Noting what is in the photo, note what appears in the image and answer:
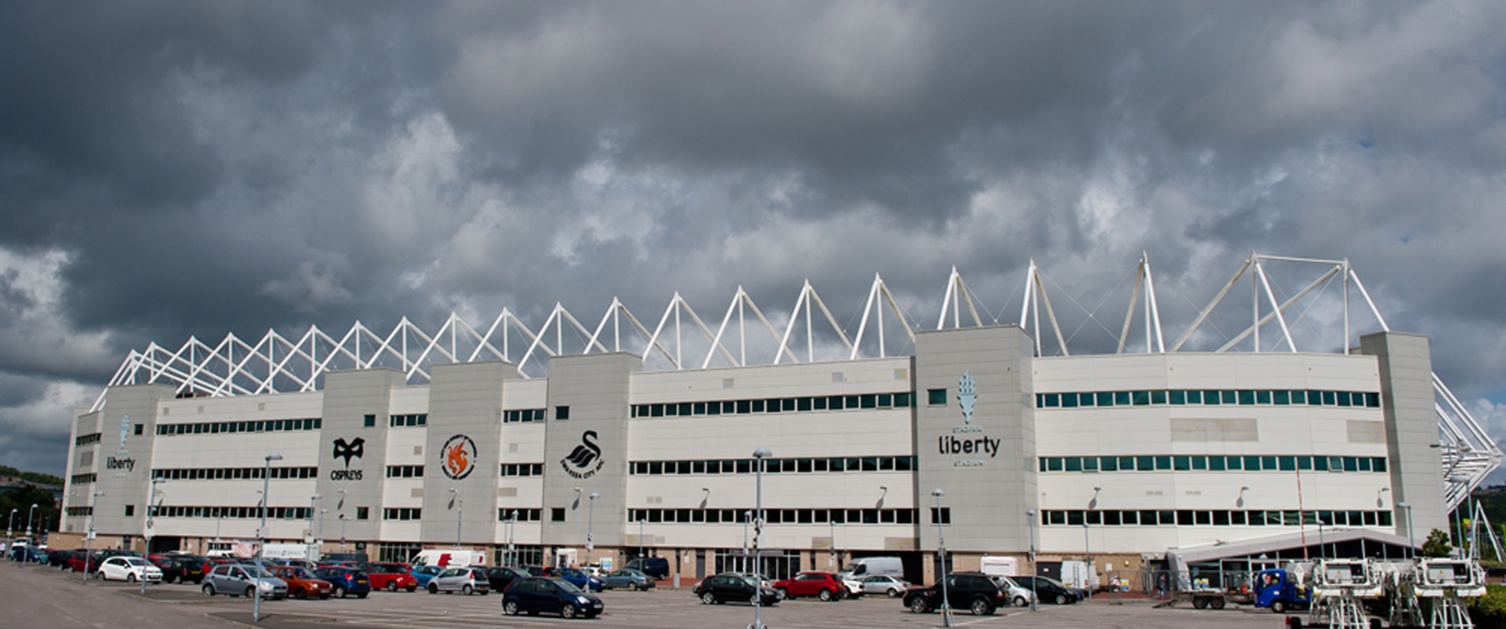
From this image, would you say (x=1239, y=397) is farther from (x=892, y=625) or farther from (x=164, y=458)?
(x=164, y=458)

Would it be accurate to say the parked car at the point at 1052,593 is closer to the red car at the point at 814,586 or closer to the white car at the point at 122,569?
the red car at the point at 814,586

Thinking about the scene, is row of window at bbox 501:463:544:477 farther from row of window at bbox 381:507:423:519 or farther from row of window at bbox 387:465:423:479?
row of window at bbox 381:507:423:519

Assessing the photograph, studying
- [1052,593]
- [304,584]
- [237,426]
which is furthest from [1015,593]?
[237,426]

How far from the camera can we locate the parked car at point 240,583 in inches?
2124

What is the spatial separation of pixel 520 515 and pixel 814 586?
3777cm

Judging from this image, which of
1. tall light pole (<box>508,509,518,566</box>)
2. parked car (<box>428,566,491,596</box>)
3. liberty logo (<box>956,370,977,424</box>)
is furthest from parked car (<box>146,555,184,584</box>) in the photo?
liberty logo (<box>956,370,977,424</box>)

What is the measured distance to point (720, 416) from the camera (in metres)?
87.6

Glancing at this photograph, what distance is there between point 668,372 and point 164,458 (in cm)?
6282

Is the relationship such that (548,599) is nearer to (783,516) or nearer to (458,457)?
(783,516)

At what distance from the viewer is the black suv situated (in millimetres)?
49844

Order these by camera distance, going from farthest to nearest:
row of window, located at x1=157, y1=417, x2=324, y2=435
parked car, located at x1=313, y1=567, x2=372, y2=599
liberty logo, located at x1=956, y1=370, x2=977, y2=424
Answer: row of window, located at x1=157, y1=417, x2=324, y2=435, liberty logo, located at x1=956, y1=370, x2=977, y2=424, parked car, located at x1=313, y1=567, x2=372, y2=599

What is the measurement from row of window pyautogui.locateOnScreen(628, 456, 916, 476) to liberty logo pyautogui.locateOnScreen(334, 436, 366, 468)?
2871 centimetres

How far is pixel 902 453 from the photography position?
265ft

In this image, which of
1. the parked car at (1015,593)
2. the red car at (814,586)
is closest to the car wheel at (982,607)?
the parked car at (1015,593)
